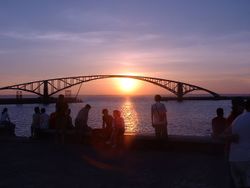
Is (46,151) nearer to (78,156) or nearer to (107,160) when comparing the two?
(78,156)

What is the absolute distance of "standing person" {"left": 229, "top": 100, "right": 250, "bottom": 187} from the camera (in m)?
6.85

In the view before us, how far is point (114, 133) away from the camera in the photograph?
14.6m

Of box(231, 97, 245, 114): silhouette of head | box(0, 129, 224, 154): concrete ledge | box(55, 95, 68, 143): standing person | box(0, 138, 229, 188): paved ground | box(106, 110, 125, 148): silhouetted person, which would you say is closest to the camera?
box(231, 97, 245, 114): silhouette of head

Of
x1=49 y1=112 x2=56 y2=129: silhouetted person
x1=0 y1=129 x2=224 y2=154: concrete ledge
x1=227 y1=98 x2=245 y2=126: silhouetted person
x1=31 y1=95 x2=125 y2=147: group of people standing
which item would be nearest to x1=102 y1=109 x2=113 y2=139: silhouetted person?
→ x1=31 y1=95 x2=125 y2=147: group of people standing

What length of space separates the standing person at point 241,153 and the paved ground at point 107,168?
7.48 feet

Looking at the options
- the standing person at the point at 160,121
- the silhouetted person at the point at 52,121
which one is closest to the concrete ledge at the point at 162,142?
the standing person at the point at 160,121

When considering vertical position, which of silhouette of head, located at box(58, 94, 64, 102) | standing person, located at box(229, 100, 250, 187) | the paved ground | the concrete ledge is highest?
silhouette of head, located at box(58, 94, 64, 102)

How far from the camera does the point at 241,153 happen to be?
6.89 m

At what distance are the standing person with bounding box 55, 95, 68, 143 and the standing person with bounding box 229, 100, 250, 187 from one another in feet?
32.6

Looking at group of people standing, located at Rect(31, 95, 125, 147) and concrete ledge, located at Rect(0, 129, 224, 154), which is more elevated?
group of people standing, located at Rect(31, 95, 125, 147)

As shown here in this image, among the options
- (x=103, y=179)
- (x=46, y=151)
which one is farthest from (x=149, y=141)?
(x=103, y=179)

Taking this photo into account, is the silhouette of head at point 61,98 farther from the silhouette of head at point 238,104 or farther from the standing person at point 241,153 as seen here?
the standing person at point 241,153

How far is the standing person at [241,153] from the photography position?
685 centimetres

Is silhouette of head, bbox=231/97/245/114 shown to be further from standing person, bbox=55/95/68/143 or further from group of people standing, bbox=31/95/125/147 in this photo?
standing person, bbox=55/95/68/143
